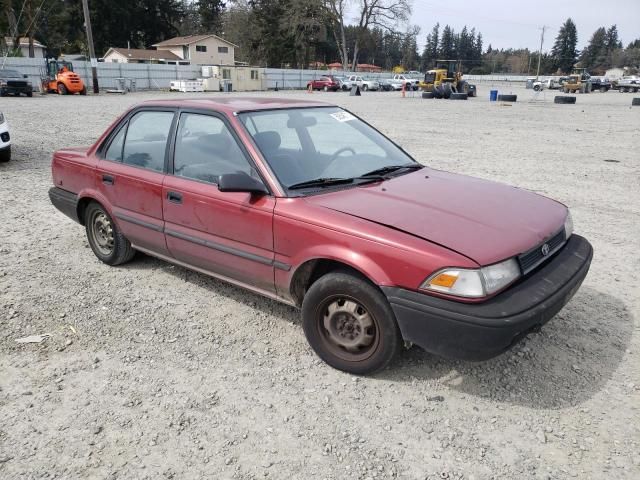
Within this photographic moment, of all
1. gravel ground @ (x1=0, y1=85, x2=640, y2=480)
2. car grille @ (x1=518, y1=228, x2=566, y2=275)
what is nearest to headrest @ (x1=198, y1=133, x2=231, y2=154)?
gravel ground @ (x1=0, y1=85, x2=640, y2=480)

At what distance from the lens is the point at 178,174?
382 cm

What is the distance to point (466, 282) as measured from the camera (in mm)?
2555

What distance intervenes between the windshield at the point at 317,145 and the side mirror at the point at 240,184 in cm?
15

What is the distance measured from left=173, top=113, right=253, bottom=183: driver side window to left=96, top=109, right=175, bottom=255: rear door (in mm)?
169

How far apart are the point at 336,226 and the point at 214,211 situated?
3.41 ft

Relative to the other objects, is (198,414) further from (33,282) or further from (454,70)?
(454,70)

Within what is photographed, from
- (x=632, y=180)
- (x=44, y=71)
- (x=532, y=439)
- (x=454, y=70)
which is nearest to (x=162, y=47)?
(x=44, y=71)

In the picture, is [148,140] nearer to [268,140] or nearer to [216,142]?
[216,142]

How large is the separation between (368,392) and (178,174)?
2.13 meters

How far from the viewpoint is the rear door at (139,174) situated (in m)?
3.98

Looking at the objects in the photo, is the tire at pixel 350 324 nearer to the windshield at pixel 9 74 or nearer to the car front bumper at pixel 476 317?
the car front bumper at pixel 476 317

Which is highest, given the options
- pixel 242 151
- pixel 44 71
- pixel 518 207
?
pixel 44 71

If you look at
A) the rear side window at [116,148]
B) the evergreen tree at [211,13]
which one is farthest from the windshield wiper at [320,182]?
the evergreen tree at [211,13]

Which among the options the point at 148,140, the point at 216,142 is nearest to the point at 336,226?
the point at 216,142
